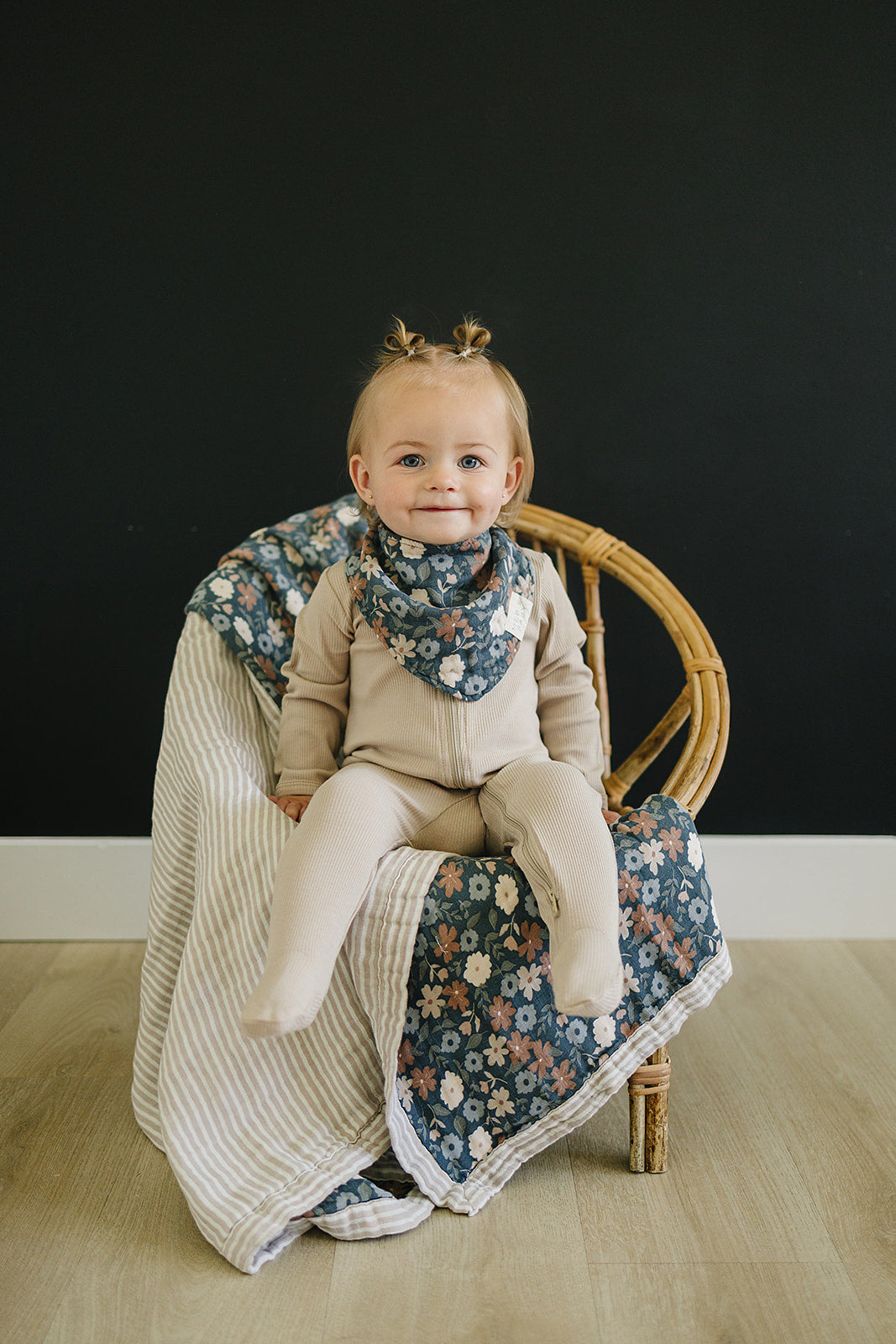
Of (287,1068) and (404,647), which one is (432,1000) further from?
(404,647)

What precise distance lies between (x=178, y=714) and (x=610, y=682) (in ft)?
2.76

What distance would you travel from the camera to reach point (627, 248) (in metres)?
1.89

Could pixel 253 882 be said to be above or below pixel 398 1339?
above

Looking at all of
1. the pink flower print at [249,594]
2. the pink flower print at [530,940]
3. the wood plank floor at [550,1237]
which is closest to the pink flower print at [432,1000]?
the pink flower print at [530,940]

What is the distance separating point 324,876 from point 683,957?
1.38ft

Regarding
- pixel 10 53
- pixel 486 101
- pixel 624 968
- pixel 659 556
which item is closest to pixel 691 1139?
pixel 624 968

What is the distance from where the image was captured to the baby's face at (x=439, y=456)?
131 centimetres

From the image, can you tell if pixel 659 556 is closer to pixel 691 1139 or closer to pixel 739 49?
pixel 739 49

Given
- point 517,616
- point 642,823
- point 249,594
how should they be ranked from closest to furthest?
point 642,823 → point 517,616 → point 249,594

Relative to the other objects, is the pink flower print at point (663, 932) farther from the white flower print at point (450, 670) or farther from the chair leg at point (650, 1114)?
the white flower print at point (450, 670)

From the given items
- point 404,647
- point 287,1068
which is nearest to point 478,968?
point 287,1068

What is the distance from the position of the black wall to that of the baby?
Result: 544 mm

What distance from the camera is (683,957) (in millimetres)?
1291

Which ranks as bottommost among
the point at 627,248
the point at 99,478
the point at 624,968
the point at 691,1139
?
the point at 691,1139
